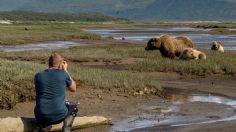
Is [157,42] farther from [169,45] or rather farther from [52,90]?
[52,90]

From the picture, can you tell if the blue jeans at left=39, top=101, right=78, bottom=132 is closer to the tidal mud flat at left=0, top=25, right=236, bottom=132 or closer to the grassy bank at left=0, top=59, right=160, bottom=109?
the tidal mud flat at left=0, top=25, right=236, bottom=132

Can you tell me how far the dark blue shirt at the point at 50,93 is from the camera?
33.1 ft

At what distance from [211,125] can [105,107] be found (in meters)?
3.07

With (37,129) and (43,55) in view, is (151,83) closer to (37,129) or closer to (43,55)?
(37,129)

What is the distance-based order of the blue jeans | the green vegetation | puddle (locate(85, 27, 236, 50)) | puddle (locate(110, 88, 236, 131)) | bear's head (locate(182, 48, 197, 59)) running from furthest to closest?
puddle (locate(85, 27, 236, 50))
bear's head (locate(182, 48, 197, 59))
the green vegetation
puddle (locate(110, 88, 236, 131))
the blue jeans

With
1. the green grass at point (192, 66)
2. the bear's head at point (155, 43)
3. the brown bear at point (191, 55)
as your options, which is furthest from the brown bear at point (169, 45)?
the green grass at point (192, 66)

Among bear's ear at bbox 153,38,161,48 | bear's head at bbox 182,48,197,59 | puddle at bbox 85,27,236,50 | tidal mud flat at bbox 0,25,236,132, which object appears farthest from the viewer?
puddle at bbox 85,27,236,50

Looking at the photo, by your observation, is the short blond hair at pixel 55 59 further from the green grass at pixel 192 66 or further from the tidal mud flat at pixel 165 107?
the green grass at pixel 192 66

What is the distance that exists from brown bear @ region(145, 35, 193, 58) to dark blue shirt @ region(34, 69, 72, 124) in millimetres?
17834

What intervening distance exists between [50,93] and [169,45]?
18.0m

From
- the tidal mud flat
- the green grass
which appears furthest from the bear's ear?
the tidal mud flat

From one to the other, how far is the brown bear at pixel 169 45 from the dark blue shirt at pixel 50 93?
58.5 ft

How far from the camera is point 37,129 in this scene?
10.6 m

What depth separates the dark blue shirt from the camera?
33.1 feet
